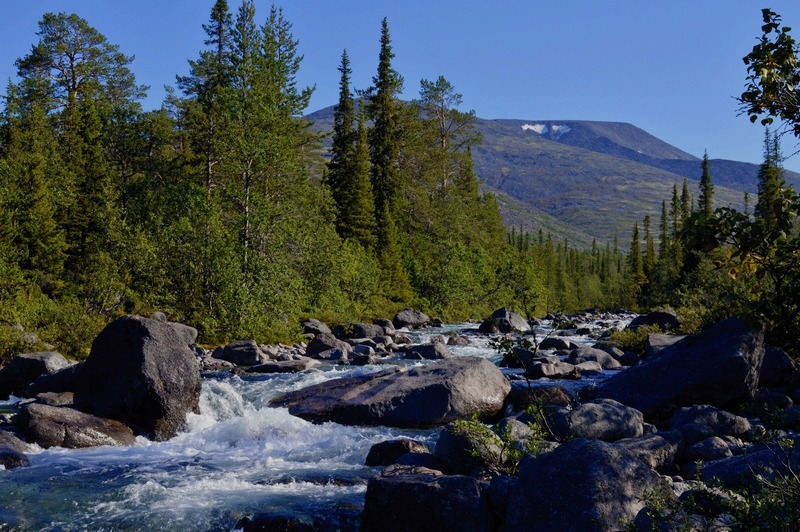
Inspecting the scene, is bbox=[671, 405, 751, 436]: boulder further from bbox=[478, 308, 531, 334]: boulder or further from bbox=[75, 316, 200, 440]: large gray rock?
bbox=[478, 308, 531, 334]: boulder

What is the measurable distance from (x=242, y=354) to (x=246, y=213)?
7.48 m

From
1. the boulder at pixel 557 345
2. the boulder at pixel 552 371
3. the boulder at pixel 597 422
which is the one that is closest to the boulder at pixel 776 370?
the boulder at pixel 552 371

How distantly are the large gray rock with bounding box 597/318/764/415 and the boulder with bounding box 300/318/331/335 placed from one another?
16.2 metres

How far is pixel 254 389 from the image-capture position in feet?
50.0

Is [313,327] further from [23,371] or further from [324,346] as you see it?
[23,371]

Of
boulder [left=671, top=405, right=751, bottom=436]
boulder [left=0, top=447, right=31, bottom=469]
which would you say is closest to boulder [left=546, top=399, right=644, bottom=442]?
boulder [left=671, top=405, right=751, bottom=436]

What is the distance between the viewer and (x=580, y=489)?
17.7 ft

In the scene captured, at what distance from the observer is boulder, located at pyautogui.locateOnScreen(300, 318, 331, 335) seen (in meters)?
27.0

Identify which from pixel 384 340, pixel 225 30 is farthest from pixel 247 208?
pixel 225 30

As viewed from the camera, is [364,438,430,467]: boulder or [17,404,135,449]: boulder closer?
[364,438,430,467]: boulder

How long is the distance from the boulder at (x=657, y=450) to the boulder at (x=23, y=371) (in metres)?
13.4

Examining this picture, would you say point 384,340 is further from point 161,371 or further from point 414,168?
point 414,168

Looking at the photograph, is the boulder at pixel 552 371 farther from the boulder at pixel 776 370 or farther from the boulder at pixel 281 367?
the boulder at pixel 281 367

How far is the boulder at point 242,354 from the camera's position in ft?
63.4
